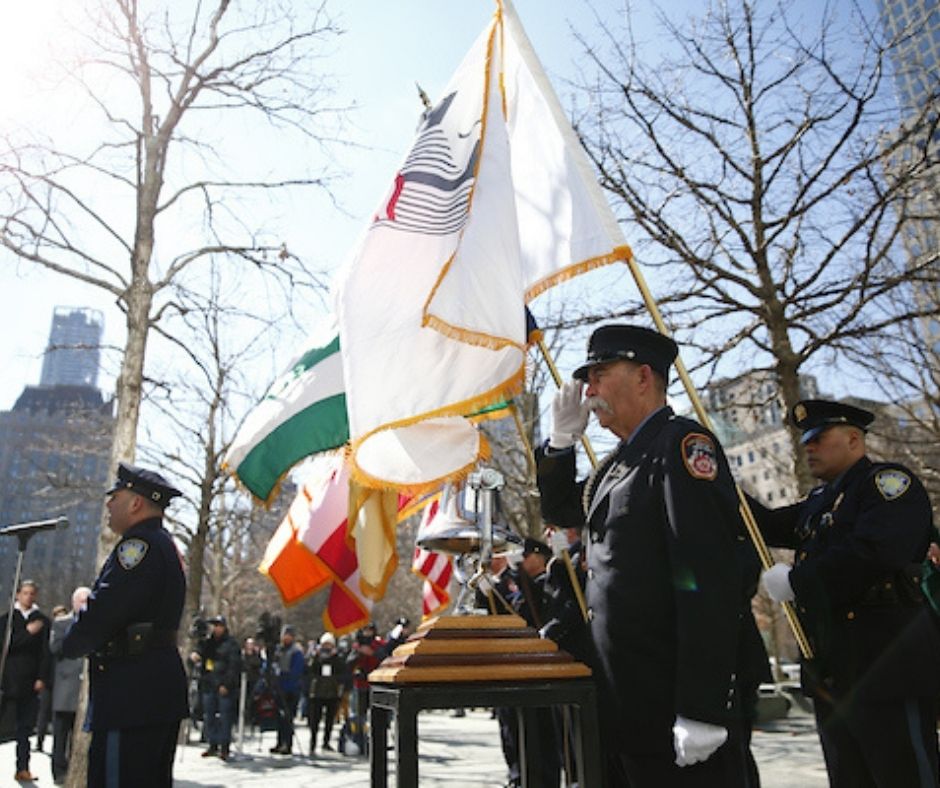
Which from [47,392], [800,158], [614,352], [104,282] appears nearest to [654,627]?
[614,352]

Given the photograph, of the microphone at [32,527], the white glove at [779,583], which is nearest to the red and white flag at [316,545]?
the microphone at [32,527]

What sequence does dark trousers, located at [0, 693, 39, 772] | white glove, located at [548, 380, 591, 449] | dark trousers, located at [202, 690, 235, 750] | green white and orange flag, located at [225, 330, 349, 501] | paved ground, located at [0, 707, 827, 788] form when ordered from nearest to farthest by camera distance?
white glove, located at [548, 380, 591, 449], green white and orange flag, located at [225, 330, 349, 501], paved ground, located at [0, 707, 827, 788], dark trousers, located at [0, 693, 39, 772], dark trousers, located at [202, 690, 235, 750]

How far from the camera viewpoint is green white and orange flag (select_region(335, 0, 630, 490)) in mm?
3951

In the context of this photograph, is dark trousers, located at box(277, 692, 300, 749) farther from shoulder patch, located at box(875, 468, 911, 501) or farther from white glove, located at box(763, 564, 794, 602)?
shoulder patch, located at box(875, 468, 911, 501)

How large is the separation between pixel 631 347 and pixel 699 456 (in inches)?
21.6

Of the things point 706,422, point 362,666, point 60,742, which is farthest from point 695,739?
point 362,666

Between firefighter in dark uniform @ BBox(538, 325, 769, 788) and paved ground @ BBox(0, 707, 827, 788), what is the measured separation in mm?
5897

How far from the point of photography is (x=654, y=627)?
7.98 feet

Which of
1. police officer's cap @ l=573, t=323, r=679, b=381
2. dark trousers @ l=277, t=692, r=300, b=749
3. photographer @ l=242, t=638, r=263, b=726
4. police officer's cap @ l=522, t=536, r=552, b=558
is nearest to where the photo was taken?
police officer's cap @ l=573, t=323, r=679, b=381

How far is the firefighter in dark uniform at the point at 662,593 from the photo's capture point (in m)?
2.24

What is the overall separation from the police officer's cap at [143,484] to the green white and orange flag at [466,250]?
3.86ft

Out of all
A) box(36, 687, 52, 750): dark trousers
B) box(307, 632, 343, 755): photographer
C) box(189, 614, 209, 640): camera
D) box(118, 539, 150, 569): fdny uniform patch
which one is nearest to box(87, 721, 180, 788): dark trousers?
box(118, 539, 150, 569): fdny uniform patch

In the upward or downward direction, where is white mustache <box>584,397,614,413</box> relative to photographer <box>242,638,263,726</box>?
upward

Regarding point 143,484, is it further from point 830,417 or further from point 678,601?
point 830,417
